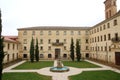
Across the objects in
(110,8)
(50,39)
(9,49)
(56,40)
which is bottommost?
(9,49)

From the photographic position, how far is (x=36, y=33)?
4947cm

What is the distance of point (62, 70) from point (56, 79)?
4.97m

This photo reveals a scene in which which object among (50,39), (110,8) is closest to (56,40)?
(50,39)

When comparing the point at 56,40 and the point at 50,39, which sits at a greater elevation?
the point at 50,39

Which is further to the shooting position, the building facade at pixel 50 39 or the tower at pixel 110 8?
the building facade at pixel 50 39

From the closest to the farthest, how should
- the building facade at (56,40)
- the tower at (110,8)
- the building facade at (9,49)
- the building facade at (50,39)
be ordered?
the building facade at (9,49) < the tower at (110,8) < the building facade at (56,40) < the building facade at (50,39)

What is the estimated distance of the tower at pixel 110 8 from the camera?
4144cm

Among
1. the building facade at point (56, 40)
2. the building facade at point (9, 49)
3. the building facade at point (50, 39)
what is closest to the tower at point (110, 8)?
the building facade at point (56, 40)

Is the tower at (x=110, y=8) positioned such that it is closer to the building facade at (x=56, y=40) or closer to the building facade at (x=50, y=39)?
the building facade at (x=56, y=40)

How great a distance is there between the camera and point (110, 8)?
42.3m

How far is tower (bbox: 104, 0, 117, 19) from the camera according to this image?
136 ft

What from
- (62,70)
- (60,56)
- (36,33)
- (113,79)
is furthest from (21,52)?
(113,79)

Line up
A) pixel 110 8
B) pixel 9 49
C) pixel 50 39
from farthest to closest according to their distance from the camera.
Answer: pixel 50 39 → pixel 110 8 → pixel 9 49

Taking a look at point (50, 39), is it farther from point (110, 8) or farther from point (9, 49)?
point (110, 8)
